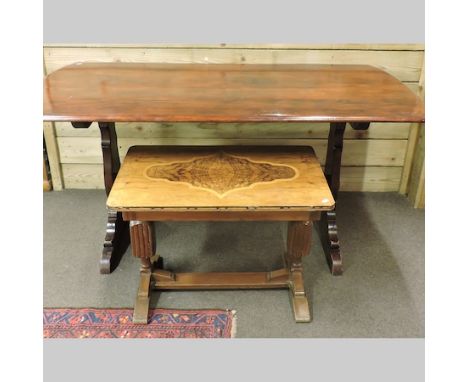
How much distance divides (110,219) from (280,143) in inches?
41.6

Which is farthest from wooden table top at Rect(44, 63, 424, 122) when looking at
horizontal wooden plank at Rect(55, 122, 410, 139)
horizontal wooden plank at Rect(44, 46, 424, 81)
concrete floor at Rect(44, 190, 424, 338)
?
concrete floor at Rect(44, 190, 424, 338)

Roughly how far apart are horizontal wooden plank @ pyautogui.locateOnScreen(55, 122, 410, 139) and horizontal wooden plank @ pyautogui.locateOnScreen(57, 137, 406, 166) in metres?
0.03

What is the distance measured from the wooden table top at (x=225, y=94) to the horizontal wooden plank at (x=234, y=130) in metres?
0.44

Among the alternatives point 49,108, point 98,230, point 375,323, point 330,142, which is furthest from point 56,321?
point 330,142

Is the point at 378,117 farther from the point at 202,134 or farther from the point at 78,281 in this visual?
the point at 78,281

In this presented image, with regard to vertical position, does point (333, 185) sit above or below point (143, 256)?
above

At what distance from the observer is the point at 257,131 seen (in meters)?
2.62

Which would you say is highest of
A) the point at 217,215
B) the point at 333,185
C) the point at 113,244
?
the point at 217,215

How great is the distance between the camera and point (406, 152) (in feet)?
8.87

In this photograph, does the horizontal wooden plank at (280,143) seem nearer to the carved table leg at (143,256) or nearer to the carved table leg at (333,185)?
the carved table leg at (333,185)

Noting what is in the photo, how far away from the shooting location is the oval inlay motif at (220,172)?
1779 mm

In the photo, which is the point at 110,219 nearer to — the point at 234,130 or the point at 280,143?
the point at 234,130

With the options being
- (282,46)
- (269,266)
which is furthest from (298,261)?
(282,46)

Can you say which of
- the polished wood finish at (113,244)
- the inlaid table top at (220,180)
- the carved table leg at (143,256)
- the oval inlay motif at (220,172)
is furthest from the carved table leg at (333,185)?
the polished wood finish at (113,244)
